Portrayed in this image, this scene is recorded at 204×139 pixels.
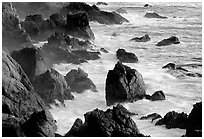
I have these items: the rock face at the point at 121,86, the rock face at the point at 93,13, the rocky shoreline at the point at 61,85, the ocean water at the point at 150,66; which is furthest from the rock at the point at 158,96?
the rock face at the point at 93,13

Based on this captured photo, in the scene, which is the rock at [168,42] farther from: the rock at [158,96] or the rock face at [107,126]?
the rock face at [107,126]

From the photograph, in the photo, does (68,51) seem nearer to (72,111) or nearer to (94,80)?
(94,80)

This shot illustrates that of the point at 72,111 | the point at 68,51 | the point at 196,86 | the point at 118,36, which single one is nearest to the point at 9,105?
the point at 72,111

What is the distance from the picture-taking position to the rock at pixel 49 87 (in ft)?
57.8

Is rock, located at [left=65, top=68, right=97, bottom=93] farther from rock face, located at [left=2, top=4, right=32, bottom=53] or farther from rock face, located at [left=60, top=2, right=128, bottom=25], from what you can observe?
rock face, located at [left=60, top=2, right=128, bottom=25]

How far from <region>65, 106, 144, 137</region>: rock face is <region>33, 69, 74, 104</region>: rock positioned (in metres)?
4.55

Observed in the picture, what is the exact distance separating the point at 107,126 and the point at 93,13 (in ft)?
112

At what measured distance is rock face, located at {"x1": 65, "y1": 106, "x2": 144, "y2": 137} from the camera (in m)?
12.4

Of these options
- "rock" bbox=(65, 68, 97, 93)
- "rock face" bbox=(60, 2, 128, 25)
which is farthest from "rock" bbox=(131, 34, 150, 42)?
"rock" bbox=(65, 68, 97, 93)

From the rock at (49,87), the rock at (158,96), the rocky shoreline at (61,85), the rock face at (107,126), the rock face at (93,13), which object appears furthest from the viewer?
the rock face at (93,13)

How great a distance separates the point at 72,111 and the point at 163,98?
4549mm

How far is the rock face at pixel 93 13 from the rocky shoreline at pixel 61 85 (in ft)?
33.5

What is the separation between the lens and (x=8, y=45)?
83.6 ft

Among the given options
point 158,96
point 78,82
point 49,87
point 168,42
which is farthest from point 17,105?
point 168,42
